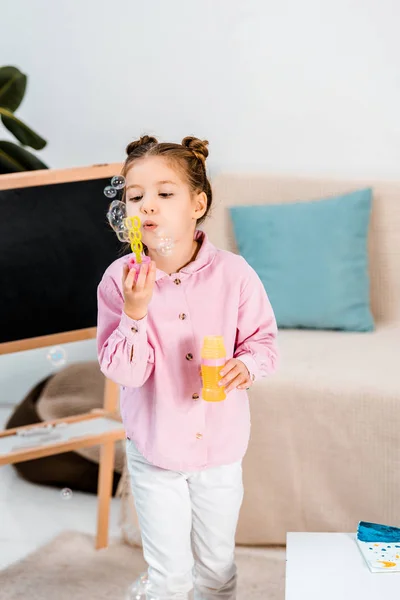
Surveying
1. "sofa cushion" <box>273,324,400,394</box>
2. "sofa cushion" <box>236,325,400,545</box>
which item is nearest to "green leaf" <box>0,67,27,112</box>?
"sofa cushion" <box>273,324,400,394</box>

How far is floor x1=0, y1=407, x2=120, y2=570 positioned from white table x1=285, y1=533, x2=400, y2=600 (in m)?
0.82

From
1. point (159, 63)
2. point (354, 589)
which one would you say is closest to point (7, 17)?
point (159, 63)

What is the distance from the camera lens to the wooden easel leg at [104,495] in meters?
2.08

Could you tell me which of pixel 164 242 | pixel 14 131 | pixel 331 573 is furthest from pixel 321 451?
pixel 14 131

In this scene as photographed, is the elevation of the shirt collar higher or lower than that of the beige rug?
higher

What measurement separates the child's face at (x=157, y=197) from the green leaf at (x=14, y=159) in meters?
1.22

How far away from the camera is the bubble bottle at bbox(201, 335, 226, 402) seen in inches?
51.2

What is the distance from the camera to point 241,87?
2.81 metres

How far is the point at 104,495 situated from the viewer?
83.0 inches

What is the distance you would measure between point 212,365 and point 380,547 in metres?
0.47

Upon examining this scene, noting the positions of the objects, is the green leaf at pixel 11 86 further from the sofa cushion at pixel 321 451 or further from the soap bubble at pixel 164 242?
the soap bubble at pixel 164 242

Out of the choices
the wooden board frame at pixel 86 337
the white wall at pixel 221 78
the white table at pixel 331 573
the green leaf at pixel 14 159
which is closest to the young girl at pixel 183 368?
the white table at pixel 331 573

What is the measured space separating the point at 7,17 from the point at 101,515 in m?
1.85

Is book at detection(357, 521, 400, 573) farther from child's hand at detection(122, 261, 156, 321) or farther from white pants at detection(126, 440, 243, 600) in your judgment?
child's hand at detection(122, 261, 156, 321)
